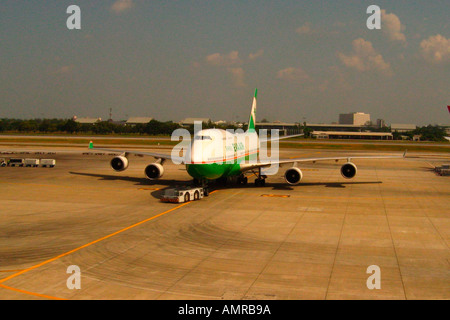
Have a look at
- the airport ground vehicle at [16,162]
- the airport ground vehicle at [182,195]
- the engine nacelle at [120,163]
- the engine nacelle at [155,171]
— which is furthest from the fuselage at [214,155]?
the airport ground vehicle at [16,162]

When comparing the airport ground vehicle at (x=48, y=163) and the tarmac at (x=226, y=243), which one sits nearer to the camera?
the tarmac at (x=226, y=243)

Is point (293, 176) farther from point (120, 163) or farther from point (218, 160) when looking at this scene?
point (120, 163)

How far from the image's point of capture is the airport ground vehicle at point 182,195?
34594 mm

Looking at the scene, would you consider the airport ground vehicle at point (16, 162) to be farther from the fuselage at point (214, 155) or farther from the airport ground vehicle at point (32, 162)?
the fuselage at point (214, 155)

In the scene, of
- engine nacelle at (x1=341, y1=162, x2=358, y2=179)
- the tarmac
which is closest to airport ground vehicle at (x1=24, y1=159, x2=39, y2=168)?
the tarmac

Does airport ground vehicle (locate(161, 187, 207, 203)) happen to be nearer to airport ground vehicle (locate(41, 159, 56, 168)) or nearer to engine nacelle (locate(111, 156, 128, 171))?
engine nacelle (locate(111, 156, 128, 171))

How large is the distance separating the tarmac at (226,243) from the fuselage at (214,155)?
8.38 ft

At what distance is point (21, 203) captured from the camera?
34219 mm

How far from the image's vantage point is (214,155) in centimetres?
Answer: 3641

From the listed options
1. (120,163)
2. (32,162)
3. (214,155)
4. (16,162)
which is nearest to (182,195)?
(214,155)

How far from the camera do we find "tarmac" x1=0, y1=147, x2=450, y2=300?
16.4 meters

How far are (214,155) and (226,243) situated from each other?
14.4 m

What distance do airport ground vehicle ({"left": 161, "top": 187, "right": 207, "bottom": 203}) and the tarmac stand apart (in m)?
0.71
